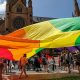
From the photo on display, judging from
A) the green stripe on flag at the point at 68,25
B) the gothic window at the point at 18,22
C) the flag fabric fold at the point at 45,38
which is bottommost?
the flag fabric fold at the point at 45,38

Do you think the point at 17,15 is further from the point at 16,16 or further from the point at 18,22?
the point at 18,22

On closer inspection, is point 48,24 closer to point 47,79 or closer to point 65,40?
point 65,40

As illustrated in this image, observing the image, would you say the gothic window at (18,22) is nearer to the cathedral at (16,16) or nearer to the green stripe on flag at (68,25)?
the cathedral at (16,16)

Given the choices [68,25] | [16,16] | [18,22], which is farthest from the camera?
[16,16]

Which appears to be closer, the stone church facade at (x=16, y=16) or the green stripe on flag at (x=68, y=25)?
the green stripe on flag at (x=68, y=25)

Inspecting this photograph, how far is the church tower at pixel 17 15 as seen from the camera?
8119cm

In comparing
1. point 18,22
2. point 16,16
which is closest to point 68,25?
point 18,22

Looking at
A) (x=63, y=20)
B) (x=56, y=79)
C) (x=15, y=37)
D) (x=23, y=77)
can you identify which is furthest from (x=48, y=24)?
(x=23, y=77)

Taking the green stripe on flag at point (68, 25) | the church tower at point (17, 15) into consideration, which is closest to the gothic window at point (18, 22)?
the church tower at point (17, 15)

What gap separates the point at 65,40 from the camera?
8805mm

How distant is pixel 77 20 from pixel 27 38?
5.00ft

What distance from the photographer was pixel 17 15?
8300 centimetres

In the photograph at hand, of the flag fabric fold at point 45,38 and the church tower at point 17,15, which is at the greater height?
the church tower at point 17,15

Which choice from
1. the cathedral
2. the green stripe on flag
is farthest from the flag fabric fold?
the cathedral
